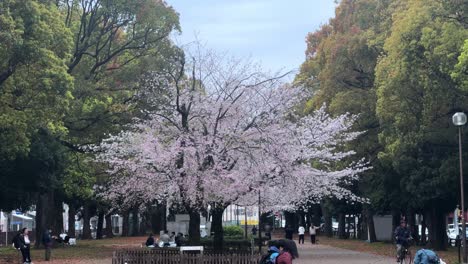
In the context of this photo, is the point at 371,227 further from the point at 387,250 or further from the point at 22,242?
the point at 22,242

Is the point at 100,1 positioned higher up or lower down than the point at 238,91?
higher up

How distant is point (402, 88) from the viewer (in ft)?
106

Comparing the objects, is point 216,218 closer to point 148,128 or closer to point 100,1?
point 148,128

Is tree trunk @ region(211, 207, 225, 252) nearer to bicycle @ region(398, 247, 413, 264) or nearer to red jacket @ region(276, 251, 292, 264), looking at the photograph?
bicycle @ region(398, 247, 413, 264)

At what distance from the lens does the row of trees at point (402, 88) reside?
1179 inches

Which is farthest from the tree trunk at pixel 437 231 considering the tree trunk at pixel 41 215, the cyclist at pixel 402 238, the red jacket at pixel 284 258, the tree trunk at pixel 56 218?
the red jacket at pixel 284 258

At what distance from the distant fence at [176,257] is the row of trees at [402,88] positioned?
32.5 ft

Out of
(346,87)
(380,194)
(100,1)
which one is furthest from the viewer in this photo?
(380,194)

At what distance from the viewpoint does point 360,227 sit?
7188cm

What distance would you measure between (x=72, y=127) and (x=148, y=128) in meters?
9.20

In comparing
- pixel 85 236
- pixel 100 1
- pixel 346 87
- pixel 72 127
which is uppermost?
pixel 100 1

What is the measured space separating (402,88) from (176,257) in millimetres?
12995

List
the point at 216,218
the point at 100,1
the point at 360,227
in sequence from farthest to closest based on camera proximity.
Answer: the point at 360,227
the point at 100,1
the point at 216,218

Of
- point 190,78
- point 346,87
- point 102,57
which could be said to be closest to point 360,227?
point 346,87
